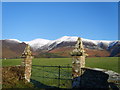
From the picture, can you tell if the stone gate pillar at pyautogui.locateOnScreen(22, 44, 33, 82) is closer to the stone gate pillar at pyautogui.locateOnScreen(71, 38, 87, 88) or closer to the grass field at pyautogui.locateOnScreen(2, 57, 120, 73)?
the stone gate pillar at pyautogui.locateOnScreen(71, 38, 87, 88)

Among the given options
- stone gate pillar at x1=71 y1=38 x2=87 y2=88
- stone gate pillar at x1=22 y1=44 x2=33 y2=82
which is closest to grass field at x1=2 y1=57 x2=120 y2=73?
stone gate pillar at x1=71 y1=38 x2=87 y2=88

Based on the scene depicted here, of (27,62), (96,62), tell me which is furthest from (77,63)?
(96,62)

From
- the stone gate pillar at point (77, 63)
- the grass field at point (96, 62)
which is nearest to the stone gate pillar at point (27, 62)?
the stone gate pillar at point (77, 63)

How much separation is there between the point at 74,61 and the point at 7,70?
6.98 meters

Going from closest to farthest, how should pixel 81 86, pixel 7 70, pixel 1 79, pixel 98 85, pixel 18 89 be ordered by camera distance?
pixel 98 85
pixel 81 86
pixel 18 89
pixel 1 79
pixel 7 70

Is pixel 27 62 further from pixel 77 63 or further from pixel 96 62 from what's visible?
pixel 96 62

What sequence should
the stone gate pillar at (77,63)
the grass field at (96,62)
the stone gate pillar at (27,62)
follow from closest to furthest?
the stone gate pillar at (77,63)
the stone gate pillar at (27,62)
the grass field at (96,62)

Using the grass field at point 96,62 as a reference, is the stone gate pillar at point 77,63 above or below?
above

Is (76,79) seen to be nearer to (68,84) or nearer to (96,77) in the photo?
(96,77)

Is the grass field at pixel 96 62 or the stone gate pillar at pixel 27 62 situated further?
Answer: the grass field at pixel 96 62

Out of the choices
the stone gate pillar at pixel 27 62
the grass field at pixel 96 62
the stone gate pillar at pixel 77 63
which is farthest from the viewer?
the grass field at pixel 96 62

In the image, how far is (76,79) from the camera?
1116 centimetres

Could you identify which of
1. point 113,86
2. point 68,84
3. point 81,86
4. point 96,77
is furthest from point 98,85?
point 68,84

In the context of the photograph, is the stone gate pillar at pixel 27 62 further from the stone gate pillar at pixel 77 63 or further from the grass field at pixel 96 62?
the grass field at pixel 96 62
